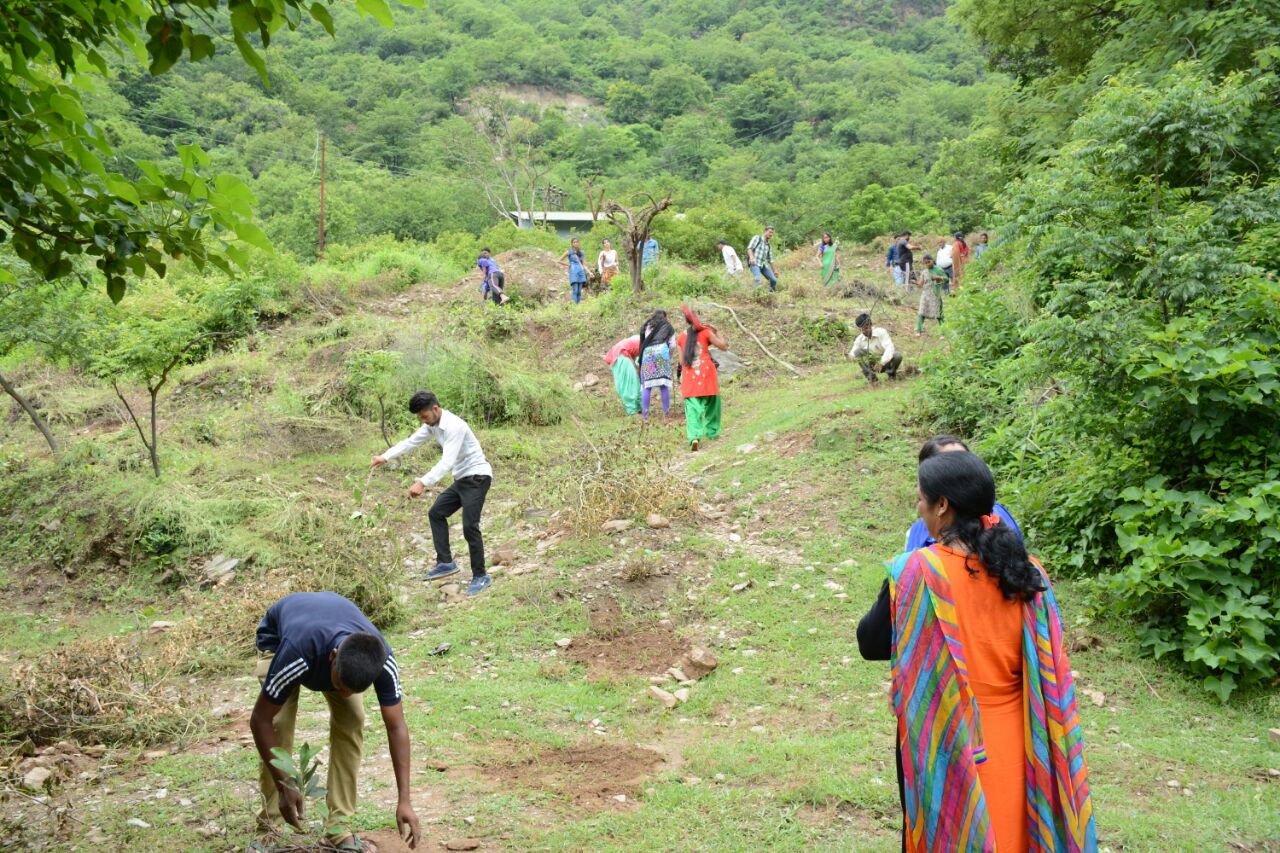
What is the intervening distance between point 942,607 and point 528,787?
2.60 m

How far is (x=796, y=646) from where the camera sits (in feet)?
20.1

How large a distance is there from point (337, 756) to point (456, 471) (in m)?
3.83

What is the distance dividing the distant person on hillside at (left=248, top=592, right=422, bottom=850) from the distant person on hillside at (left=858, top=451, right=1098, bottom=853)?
A: 5.47 ft

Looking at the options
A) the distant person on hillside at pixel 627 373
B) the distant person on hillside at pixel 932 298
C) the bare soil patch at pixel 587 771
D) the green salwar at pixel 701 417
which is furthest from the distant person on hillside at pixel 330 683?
the distant person on hillside at pixel 932 298

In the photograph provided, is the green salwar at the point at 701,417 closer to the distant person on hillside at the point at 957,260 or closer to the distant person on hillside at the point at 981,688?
the distant person on hillside at the point at 957,260

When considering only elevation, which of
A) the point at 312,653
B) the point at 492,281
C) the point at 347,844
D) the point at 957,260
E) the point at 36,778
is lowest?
the point at 36,778

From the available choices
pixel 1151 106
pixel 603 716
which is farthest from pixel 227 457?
pixel 1151 106

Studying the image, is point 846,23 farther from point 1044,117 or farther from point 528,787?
point 528,787

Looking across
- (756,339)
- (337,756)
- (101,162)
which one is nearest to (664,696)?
(337,756)

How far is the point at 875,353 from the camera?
38.9ft

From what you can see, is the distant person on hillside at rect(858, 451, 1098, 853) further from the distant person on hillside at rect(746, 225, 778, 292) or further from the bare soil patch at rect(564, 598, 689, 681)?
the distant person on hillside at rect(746, 225, 778, 292)

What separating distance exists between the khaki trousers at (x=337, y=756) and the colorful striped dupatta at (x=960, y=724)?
6.79 ft

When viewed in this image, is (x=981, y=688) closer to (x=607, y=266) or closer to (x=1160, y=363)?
(x=1160, y=363)

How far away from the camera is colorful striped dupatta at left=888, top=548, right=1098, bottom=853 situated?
2406mm
